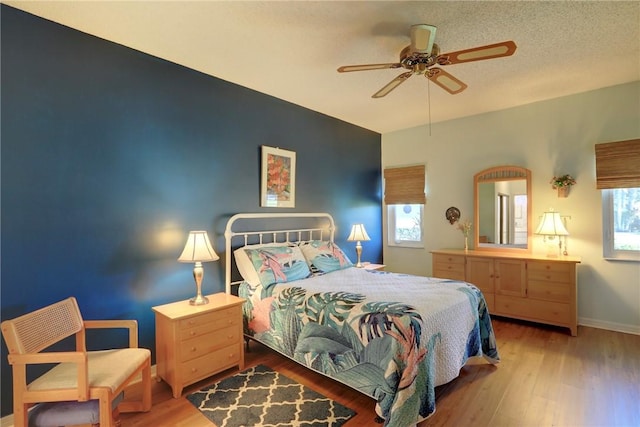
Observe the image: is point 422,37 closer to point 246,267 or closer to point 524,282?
point 246,267

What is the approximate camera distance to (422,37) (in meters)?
2.12

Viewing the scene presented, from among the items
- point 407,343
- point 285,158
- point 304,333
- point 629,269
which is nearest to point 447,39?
point 285,158

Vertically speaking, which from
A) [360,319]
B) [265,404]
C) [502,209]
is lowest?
[265,404]

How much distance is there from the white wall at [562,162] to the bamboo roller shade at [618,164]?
0.33 ft

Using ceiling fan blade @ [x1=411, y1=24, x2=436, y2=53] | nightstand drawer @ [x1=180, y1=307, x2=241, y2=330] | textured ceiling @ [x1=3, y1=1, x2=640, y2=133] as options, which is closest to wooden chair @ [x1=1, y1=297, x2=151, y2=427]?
nightstand drawer @ [x1=180, y1=307, x2=241, y2=330]

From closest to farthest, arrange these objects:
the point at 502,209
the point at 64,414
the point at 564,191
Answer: the point at 64,414 → the point at 564,191 → the point at 502,209

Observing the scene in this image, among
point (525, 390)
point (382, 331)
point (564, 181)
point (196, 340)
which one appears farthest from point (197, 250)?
point (564, 181)

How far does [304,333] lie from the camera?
250 cm

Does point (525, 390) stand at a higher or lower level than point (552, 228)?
lower

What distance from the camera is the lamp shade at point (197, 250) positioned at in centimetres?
249

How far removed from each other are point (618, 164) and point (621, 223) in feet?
2.19

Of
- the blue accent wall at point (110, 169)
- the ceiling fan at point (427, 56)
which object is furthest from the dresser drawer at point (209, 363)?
the ceiling fan at point (427, 56)

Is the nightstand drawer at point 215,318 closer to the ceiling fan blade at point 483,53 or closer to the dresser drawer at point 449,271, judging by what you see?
the ceiling fan blade at point 483,53

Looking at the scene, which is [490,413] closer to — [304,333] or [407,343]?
[407,343]
